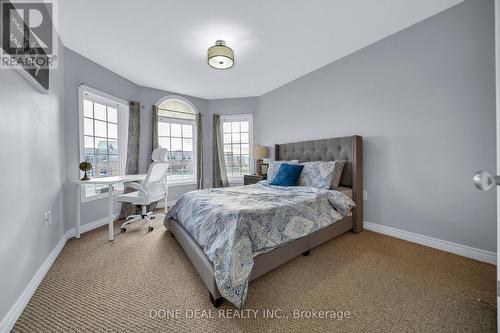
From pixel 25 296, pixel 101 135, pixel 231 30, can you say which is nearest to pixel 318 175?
pixel 231 30

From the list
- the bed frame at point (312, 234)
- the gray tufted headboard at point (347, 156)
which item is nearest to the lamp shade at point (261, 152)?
the bed frame at point (312, 234)

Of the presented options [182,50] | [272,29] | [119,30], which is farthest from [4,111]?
[272,29]

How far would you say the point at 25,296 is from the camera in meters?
1.35

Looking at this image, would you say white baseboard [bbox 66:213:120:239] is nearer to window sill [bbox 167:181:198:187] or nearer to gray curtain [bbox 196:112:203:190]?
window sill [bbox 167:181:198:187]

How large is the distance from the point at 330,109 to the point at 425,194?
5.55ft

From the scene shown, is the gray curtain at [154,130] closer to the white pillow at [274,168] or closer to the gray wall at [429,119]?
the white pillow at [274,168]

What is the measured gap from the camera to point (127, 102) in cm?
354

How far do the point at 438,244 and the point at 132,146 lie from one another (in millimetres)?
4640

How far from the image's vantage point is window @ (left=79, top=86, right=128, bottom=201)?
2924 millimetres

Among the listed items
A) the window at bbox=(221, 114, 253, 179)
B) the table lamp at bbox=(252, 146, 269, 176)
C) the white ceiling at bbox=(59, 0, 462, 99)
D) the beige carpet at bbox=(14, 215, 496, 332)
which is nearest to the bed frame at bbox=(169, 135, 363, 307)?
the beige carpet at bbox=(14, 215, 496, 332)

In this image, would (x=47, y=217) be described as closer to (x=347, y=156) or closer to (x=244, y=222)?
(x=244, y=222)

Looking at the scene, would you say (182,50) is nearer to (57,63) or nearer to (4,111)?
(57,63)

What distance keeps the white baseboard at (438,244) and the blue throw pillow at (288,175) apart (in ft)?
3.78

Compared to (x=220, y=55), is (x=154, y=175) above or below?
below
